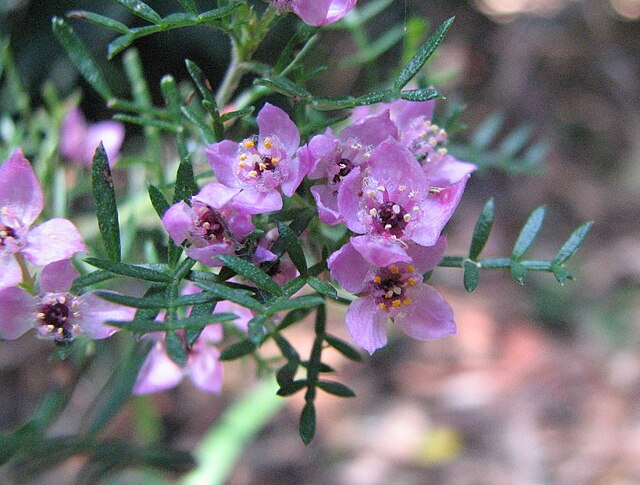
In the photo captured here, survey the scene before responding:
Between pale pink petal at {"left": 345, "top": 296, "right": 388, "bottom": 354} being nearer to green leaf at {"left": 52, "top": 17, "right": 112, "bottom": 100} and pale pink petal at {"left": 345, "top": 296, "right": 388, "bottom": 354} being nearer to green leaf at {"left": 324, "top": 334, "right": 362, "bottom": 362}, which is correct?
green leaf at {"left": 324, "top": 334, "right": 362, "bottom": 362}

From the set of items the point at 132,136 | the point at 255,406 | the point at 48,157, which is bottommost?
the point at 255,406

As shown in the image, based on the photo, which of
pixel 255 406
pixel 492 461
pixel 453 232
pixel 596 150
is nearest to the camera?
pixel 255 406

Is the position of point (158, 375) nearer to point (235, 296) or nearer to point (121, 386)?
point (121, 386)

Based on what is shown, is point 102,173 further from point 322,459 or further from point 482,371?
point 482,371

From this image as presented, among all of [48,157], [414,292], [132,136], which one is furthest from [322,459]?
[414,292]

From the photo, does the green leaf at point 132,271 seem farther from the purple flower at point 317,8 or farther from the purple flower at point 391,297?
the purple flower at point 317,8

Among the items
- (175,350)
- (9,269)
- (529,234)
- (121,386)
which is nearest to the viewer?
(175,350)

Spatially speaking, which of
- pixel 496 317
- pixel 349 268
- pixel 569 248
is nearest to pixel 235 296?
pixel 349 268
